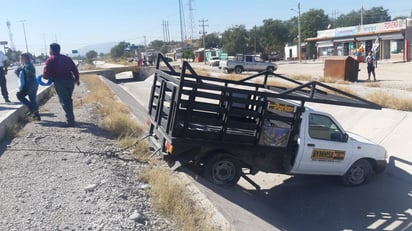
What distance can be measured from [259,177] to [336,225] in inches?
109

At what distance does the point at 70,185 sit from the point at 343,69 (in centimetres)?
2276

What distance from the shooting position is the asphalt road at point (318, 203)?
6586 mm

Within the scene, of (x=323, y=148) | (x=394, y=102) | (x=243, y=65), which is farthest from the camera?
(x=243, y=65)

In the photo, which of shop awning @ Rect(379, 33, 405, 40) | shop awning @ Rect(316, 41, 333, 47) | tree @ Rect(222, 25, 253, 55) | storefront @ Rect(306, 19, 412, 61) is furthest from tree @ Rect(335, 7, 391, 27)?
shop awning @ Rect(379, 33, 405, 40)

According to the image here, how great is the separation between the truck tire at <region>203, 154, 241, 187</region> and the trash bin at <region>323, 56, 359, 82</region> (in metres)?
20.2

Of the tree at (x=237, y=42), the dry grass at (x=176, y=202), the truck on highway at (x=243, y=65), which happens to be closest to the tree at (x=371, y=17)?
the tree at (x=237, y=42)

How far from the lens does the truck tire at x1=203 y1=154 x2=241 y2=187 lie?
23.6 feet

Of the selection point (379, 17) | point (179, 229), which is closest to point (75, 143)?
point (179, 229)

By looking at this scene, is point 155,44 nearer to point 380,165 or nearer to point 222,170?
point 380,165

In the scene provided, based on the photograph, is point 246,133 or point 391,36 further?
point 391,36

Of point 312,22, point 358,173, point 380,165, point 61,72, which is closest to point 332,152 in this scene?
point 358,173

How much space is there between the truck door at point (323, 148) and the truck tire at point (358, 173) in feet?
0.95

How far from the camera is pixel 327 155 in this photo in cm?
774

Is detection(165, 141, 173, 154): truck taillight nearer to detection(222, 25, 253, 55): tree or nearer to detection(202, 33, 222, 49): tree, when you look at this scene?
detection(222, 25, 253, 55): tree
